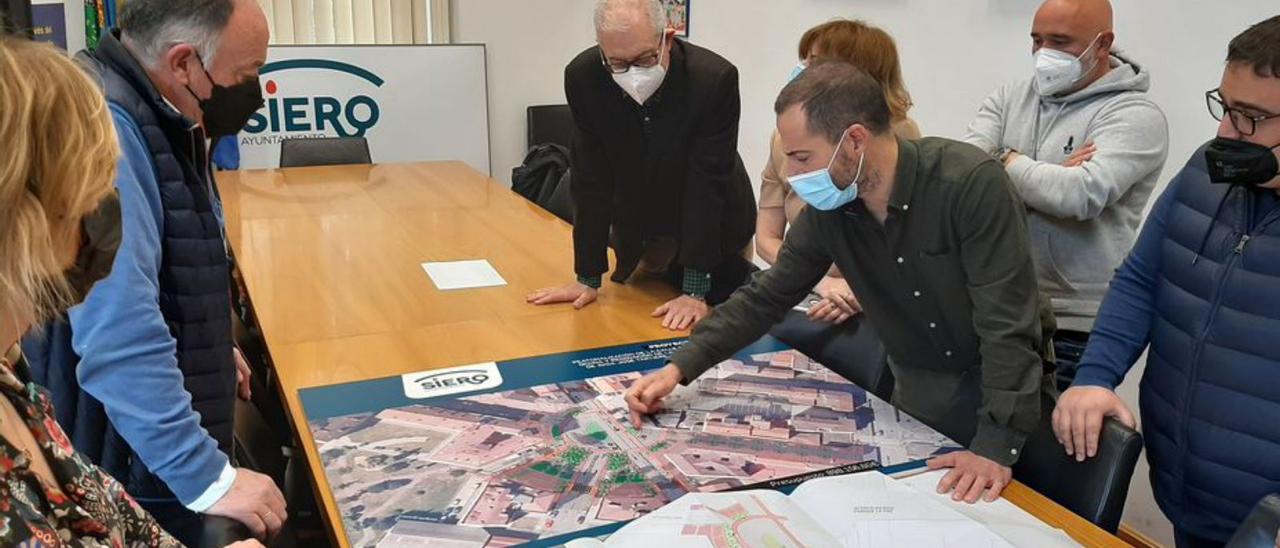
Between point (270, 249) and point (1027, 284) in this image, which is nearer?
point (1027, 284)

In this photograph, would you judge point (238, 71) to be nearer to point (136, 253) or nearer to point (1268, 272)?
point (136, 253)

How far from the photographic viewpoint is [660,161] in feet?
7.29

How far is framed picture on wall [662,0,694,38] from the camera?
507cm

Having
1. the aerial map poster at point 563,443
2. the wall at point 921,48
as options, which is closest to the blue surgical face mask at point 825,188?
the aerial map poster at point 563,443

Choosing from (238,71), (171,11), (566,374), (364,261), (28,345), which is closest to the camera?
(28,345)

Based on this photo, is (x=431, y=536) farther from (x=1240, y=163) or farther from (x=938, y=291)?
(x=1240, y=163)

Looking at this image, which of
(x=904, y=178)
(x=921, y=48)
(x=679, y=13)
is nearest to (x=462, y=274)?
(x=904, y=178)

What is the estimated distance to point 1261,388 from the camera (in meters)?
1.39

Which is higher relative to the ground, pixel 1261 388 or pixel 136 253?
pixel 136 253

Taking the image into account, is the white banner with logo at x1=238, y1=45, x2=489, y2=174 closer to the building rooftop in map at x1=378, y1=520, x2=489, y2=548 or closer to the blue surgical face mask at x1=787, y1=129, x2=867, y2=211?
the blue surgical face mask at x1=787, y1=129, x2=867, y2=211

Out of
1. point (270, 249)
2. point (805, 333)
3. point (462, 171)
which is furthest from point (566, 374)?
point (462, 171)

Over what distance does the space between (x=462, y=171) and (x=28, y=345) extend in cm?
300

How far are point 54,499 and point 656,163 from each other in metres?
1.54

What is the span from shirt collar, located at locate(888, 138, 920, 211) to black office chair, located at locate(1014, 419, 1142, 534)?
444 millimetres
